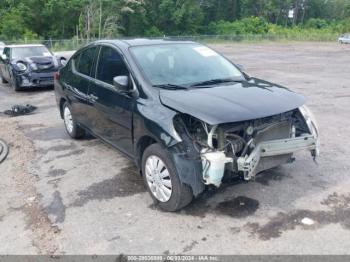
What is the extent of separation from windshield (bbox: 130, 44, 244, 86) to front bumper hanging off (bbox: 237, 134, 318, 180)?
1.23 metres

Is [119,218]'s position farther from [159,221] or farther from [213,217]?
[213,217]

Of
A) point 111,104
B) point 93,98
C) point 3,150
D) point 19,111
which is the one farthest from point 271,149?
point 19,111

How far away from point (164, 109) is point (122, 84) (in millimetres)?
721

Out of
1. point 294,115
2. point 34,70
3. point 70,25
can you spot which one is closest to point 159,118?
point 294,115

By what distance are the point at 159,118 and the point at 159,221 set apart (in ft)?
3.49

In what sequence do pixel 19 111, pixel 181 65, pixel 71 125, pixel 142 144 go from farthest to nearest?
pixel 19 111 < pixel 71 125 < pixel 181 65 < pixel 142 144

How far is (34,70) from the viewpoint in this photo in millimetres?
12906

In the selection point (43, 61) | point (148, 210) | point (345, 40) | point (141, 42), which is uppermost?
point (141, 42)

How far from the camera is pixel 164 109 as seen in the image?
4.35 metres

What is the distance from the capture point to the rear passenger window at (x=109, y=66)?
205 inches

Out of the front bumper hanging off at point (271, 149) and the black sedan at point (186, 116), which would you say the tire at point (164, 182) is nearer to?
the black sedan at point (186, 116)

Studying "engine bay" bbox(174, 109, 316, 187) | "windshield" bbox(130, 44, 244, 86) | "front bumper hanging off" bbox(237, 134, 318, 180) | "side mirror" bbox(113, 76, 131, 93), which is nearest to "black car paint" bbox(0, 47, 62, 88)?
"windshield" bbox(130, 44, 244, 86)

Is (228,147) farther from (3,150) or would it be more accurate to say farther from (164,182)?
(3,150)

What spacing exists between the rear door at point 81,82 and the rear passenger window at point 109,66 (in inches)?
8.8
